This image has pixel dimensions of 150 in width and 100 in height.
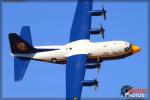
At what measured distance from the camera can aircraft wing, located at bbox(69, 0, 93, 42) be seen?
102188 mm

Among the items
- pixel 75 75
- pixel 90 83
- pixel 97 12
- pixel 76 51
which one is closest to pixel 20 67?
pixel 76 51

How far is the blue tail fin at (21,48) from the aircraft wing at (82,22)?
8.43 meters

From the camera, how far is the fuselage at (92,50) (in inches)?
3883

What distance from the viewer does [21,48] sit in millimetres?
101875

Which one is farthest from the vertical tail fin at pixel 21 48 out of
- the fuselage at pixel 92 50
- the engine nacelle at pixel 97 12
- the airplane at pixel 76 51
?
the engine nacelle at pixel 97 12

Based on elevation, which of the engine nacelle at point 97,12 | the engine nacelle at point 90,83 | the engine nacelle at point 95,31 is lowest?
the engine nacelle at point 90,83

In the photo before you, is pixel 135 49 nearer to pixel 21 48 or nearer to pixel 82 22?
pixel 82 22

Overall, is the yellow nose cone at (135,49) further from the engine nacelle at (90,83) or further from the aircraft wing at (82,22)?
the engine nacelle at (90,83)

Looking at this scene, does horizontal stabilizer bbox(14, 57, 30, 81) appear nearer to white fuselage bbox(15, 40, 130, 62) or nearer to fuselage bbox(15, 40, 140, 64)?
fuselage bbox(15, 40, 140, 64)

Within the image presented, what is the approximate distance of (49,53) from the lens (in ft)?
334

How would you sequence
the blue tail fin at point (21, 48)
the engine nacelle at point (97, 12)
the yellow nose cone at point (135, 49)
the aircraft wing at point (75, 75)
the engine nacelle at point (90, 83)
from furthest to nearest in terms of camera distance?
1. the engine nacelle at point (97, 12)
2. the yellow nose cone at point (135, 49)
3. the blue tail fin at point (21, 48)
4. the engine nacelle at point (90, 83)
5. the aircraft wing at point (75, 75)

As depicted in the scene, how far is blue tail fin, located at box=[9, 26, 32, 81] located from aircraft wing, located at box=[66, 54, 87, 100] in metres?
8.50

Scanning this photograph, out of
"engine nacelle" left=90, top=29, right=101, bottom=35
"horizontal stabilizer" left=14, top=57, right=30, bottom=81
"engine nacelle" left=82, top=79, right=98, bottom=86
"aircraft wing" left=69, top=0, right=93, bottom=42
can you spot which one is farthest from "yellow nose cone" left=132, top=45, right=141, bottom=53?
"horizontal stabilizer" left=14, top=57, right=30, bottom=81

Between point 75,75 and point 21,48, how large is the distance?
46.2ft
